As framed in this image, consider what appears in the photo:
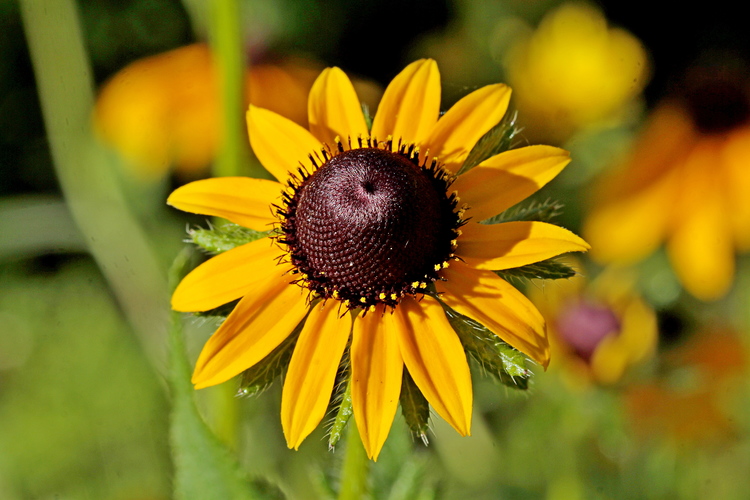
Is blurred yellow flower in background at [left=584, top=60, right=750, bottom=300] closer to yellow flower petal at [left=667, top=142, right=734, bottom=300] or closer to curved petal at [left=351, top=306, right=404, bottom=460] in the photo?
yellow flower petal at [left=667, top=142, right=734, bottom=300]

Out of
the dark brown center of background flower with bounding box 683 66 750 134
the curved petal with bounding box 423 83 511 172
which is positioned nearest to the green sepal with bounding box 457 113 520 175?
the curved petal with bounding box 423 83 511 172

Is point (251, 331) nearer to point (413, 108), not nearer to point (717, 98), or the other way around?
point (413, 108)

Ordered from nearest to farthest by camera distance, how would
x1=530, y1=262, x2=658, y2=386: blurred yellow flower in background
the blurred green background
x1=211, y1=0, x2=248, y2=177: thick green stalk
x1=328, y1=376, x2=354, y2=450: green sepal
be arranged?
x1=328, y1=376, x2=354, y2=450: green sepal < x1=211, y1=0, x2=248, y2=177: thick green stalk < x1=530, y1=262, x2=658, y2=386: blurred yellow flower in background < the blurred green background

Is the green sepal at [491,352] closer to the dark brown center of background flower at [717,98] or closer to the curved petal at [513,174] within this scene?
the curved petal at [513,174]

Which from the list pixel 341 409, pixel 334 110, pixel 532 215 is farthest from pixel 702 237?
pixel 341 409

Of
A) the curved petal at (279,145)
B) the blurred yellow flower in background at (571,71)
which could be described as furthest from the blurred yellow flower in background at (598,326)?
the curved petal at (279,145)

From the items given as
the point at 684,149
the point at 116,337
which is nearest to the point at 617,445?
the point at 684,149

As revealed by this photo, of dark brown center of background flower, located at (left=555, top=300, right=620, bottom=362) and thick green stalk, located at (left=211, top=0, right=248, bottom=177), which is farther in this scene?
dark brown center of background flower, located at (left=555, top=300, right=620, bottom=362)

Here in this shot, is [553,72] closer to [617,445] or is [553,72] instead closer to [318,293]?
[617,445]
